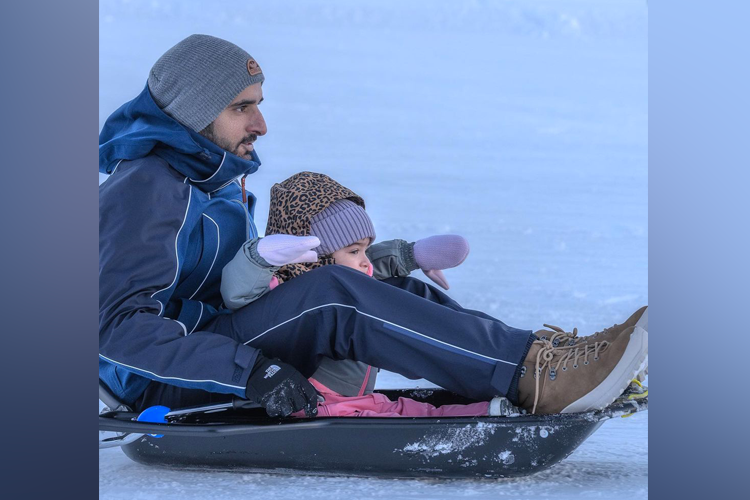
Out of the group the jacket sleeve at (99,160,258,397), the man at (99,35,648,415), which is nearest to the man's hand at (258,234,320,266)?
the man at (99,35,648,415)

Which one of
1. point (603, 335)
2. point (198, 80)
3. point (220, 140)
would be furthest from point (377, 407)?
point (198, 80)

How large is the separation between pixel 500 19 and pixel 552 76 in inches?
14.2

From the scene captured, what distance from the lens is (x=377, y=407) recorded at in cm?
186

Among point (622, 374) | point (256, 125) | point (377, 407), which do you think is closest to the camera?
point (622, 374)

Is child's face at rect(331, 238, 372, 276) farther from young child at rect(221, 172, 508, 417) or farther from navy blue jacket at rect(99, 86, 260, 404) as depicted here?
navy blue jacket at rect(99, 86, 260, 404)

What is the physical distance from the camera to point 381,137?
12.5ft

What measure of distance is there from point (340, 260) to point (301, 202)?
161 mm

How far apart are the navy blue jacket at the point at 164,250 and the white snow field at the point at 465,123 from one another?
5.34 ft

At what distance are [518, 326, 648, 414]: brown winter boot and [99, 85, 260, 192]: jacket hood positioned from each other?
76 centimetres

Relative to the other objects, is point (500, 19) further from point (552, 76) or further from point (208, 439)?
point (208, 439)

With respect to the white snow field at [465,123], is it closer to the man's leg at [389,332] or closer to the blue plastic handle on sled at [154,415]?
the man's leg at [389,332]

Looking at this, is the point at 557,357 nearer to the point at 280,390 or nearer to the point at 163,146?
the point at 280,390

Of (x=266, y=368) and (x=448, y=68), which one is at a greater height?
(x=448, y=68)
